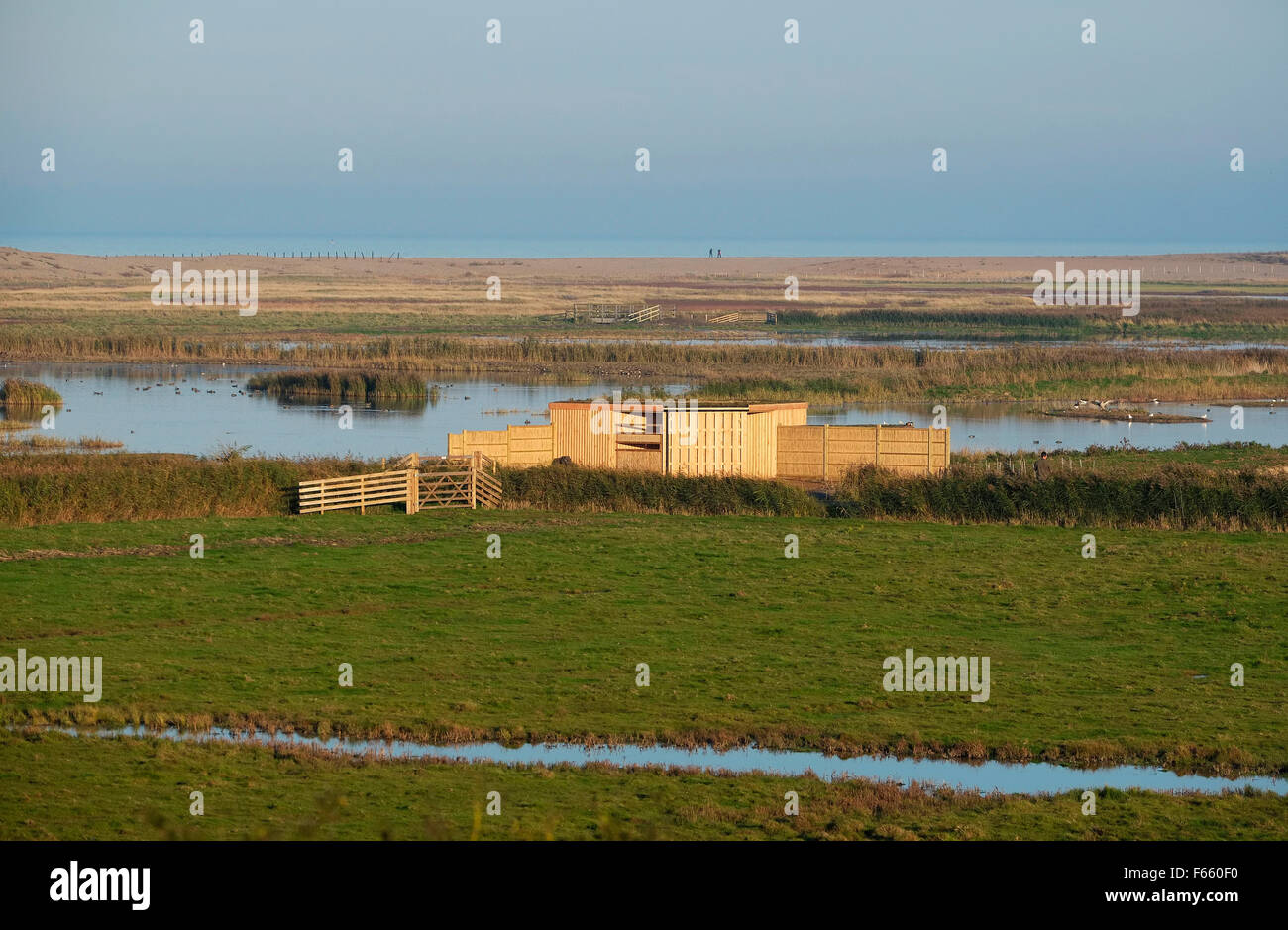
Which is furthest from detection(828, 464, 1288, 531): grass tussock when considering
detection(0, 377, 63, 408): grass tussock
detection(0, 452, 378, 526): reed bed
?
detection(0, 377, 63, 408): grass tussock

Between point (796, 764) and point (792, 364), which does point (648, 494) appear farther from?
point (792, 364)

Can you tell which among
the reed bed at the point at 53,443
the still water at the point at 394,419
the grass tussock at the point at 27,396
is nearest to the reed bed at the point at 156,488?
the still water at the point at 394,419

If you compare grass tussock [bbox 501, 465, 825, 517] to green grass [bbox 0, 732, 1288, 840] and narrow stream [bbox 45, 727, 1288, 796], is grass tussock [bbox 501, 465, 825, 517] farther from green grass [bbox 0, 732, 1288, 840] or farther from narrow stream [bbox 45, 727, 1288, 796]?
green grass [bbox 0, 732, 1288, 840]

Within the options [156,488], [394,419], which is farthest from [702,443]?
[394,419]

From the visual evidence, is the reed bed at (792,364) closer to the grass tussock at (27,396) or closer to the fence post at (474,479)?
the grass tussock at (27,396)

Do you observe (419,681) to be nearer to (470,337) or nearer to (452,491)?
(452,491)

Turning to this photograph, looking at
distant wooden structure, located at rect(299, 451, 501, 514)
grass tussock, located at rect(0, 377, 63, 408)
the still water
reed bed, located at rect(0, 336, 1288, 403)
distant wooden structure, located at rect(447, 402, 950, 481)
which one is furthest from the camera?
reed bed, located at rect(0, 336, 1288, 403)

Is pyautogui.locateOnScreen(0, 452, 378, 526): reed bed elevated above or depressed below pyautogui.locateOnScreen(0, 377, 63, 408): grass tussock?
below

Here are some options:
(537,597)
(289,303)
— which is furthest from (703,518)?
(289,303)
